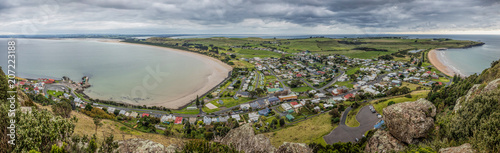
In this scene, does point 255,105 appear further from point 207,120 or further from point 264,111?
point 207,120

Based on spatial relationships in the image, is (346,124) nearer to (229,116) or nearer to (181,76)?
(229,116)

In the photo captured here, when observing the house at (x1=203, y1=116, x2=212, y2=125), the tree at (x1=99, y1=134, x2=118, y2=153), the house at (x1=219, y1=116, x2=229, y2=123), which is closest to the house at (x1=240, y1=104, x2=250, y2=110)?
the house at (x1=219, y1=116, x2=229, y2=123)

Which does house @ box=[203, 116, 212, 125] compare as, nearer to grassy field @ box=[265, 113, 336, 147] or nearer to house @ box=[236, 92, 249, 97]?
grassy field @ box=[265, 113, 336, 147]

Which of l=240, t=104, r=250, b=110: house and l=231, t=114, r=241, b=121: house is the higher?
l=240, t=104, r=250, b=110: house

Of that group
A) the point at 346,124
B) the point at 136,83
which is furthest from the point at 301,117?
the point at 136,83

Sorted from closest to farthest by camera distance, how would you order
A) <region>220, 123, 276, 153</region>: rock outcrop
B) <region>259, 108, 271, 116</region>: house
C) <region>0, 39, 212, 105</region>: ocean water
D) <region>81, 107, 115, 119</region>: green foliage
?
<region>220, 123, 276, 153</region>: rock outcrop < <region>81, 107, 115, 119</region>: green foliage < <region>259, 108, 271, 116</region>: house < <region>0, 39, 212, 105</region>: ocean water

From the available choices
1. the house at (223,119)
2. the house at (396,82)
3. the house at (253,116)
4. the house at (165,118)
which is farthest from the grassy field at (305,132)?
the house at (396,82)

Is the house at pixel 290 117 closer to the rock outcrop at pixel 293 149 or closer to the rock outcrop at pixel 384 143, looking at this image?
the rock outcrop at pixel 384 143
